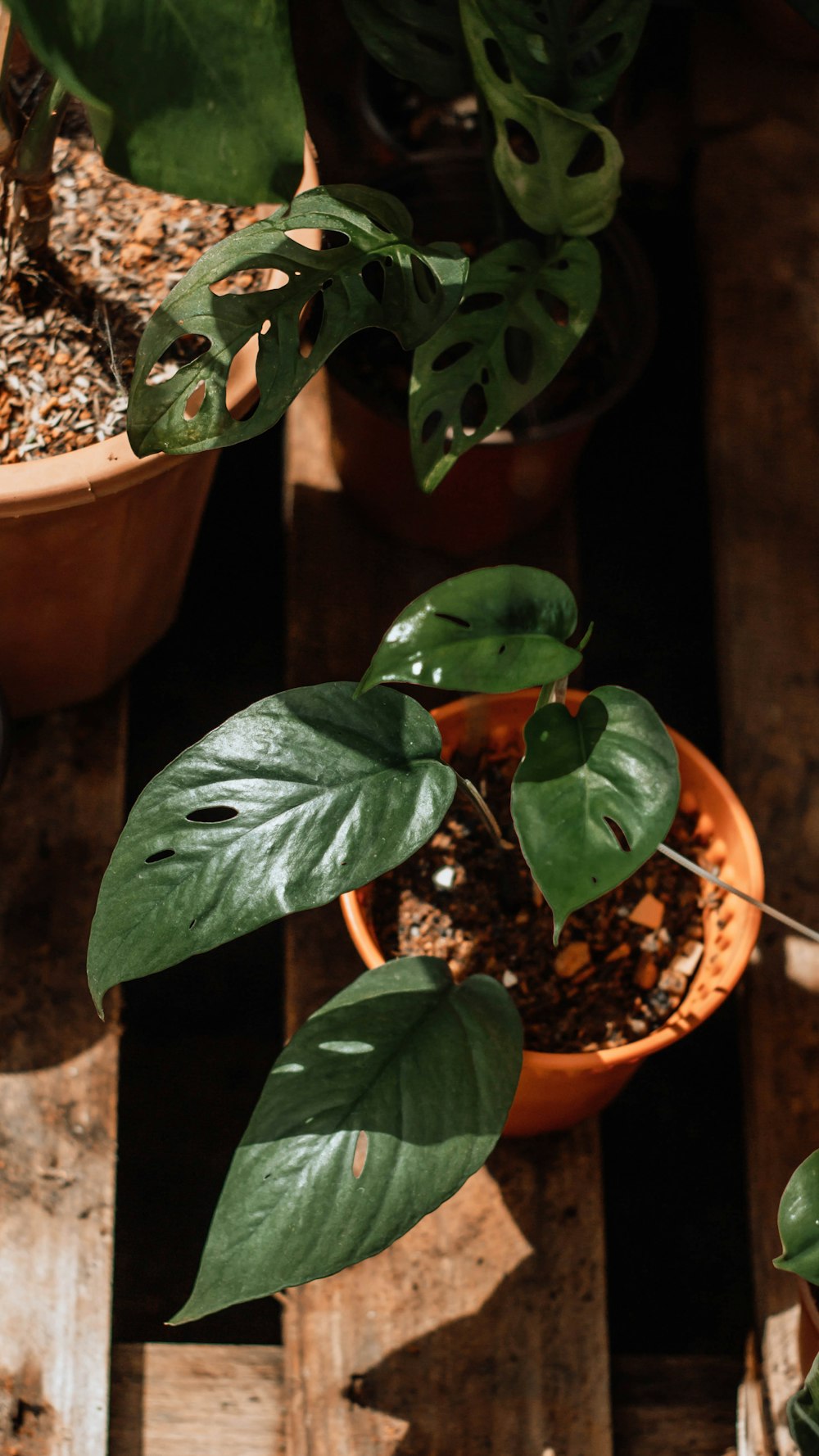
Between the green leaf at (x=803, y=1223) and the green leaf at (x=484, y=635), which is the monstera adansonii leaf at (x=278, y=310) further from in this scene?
the green leaf at (x=803, y=1223)

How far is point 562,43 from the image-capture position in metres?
0.87

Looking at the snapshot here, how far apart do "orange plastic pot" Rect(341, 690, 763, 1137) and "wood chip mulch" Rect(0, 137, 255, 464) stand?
0.34 metres

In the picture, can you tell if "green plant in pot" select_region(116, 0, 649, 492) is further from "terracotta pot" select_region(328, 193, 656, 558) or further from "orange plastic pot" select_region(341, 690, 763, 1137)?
"orange plastic pot" select_region(341, 690, 763, 1137)

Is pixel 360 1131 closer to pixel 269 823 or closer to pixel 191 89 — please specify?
pixel 269 823

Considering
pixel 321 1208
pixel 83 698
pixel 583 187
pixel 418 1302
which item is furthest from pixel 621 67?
pixel 418 1302

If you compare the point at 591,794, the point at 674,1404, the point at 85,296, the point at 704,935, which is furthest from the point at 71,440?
the point at 674,1404

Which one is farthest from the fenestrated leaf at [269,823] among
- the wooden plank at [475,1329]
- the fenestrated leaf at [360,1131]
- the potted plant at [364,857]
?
the wooden plank at [475,1329]

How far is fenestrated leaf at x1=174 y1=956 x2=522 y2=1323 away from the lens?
71cm

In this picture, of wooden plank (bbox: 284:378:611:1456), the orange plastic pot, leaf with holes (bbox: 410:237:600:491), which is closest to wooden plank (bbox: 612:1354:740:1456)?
wooden plank (bbox: 284:378:611:1456)

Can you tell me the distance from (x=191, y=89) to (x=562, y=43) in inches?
15.7

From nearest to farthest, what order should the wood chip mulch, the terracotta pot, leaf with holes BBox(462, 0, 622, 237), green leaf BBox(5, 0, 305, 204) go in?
green leaf BBox(5, 0, 305, 204) < leaf with holes BBox(462, 0, 622, 237) < the wood chip mulch < the terracotta pot

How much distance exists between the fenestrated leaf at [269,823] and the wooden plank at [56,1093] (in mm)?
297

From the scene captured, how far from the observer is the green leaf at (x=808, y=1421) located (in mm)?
700

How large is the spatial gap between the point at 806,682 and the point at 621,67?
508 millimetres
